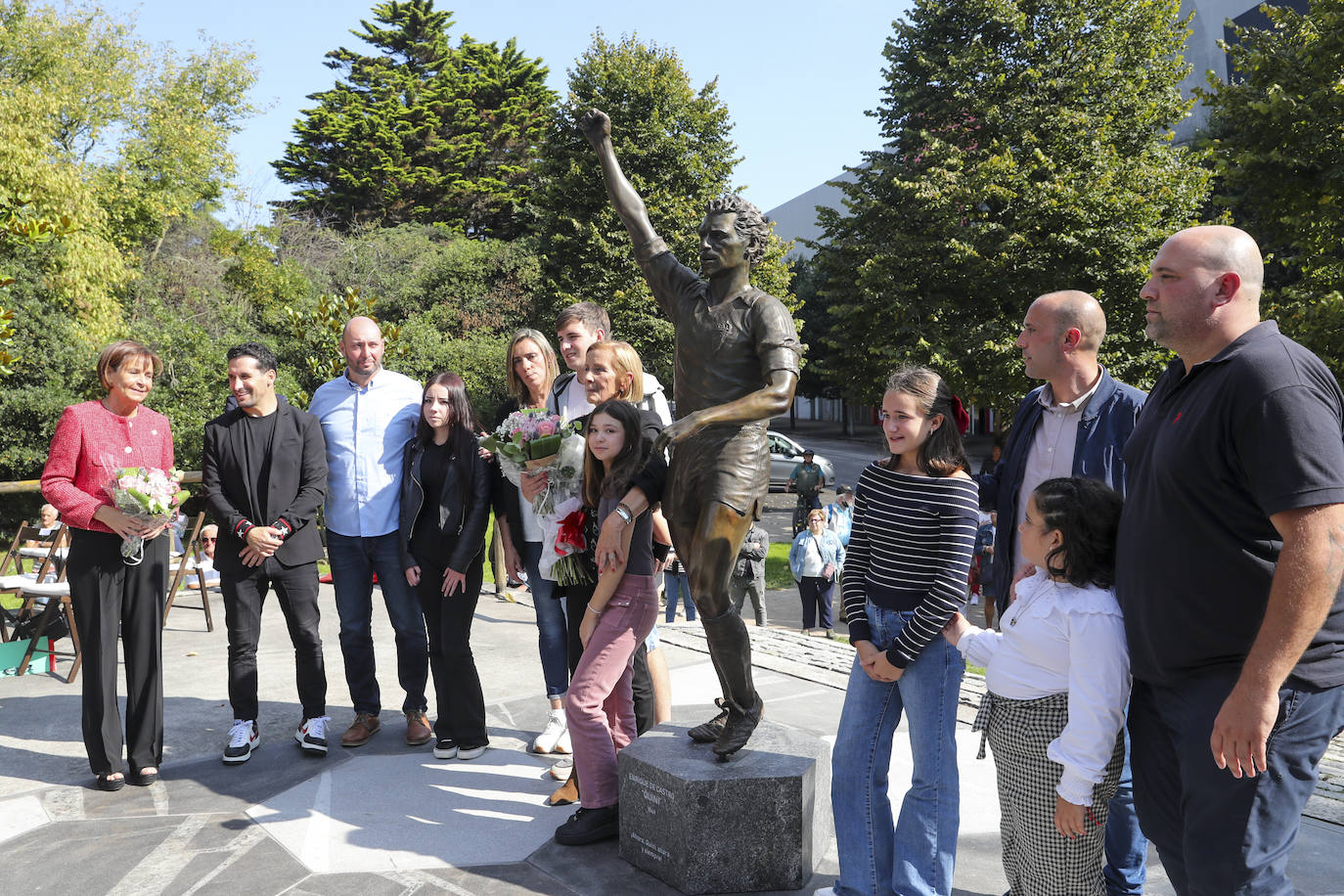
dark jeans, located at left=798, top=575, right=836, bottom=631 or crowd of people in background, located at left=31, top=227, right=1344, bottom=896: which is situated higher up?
crowd of people in background, located at left=31, top=227, right=1344, bottom=896

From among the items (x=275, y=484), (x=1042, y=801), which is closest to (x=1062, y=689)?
(x=1042, y=801)

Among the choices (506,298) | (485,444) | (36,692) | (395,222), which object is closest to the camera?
(485,444)

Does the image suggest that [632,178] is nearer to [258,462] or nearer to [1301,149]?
[1301,149]

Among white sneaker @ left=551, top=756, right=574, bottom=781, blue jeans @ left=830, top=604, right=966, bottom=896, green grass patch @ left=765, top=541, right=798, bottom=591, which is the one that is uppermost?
blue jeans @ left=830, top=604, right=966, bottom=896

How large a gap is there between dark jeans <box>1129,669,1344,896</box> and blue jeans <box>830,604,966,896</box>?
0.73 meters

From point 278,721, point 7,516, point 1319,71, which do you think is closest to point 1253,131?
point 1319,71

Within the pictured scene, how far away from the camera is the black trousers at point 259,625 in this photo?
4.39 metres

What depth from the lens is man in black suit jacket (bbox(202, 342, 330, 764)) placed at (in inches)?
172

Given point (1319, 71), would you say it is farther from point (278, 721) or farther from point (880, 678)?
point (278, 721)

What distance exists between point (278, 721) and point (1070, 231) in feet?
57.7

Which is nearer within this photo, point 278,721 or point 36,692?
point 278,721

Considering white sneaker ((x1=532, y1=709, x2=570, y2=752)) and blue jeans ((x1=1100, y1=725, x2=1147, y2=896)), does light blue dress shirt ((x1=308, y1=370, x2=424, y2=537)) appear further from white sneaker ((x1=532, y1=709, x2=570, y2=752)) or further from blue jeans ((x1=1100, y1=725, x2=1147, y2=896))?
blue jeans ((x1=1100, y1=725, x2=1147, y2=896))

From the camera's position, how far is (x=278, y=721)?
4.95 metres

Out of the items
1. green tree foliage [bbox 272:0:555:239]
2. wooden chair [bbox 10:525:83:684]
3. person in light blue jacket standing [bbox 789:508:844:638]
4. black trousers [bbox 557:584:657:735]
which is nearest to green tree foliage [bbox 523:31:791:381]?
green tree foliage [bbox 272:0:555:239]
